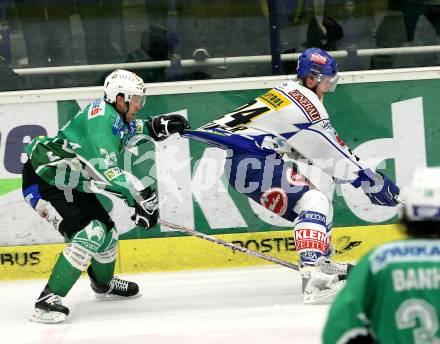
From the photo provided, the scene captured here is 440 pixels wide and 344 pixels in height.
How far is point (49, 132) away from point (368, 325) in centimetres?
397

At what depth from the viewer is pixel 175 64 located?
6.22 meters

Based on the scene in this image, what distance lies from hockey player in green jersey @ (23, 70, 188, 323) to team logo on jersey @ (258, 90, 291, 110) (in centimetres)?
47

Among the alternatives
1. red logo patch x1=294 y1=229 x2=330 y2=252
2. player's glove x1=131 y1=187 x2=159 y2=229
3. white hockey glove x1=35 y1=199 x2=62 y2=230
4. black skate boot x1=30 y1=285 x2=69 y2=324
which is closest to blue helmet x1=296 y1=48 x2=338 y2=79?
red logo patch x1=294 y1=229 x2=330 y2=252

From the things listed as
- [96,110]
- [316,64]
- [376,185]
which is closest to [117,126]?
[96,110]

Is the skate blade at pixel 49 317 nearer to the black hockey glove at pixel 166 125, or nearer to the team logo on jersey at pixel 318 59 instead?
the black hockey glove at pixel 166 125

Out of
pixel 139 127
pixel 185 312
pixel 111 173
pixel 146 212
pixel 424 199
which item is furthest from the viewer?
pixel 139 127

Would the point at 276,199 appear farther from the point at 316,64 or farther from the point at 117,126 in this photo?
the point at 117,126

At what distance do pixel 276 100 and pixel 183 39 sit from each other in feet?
4.36

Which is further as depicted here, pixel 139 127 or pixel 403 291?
pixel 139 127

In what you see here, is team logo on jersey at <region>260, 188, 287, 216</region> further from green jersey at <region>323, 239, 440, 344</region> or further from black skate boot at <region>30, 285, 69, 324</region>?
green jersey at <region>323, 239, 440, 344</region>

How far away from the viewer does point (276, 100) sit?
513cm

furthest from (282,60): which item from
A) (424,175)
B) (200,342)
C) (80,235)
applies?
(424,175)

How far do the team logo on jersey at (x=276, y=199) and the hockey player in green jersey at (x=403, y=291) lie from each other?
110 inches

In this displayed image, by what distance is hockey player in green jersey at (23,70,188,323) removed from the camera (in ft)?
15.8
